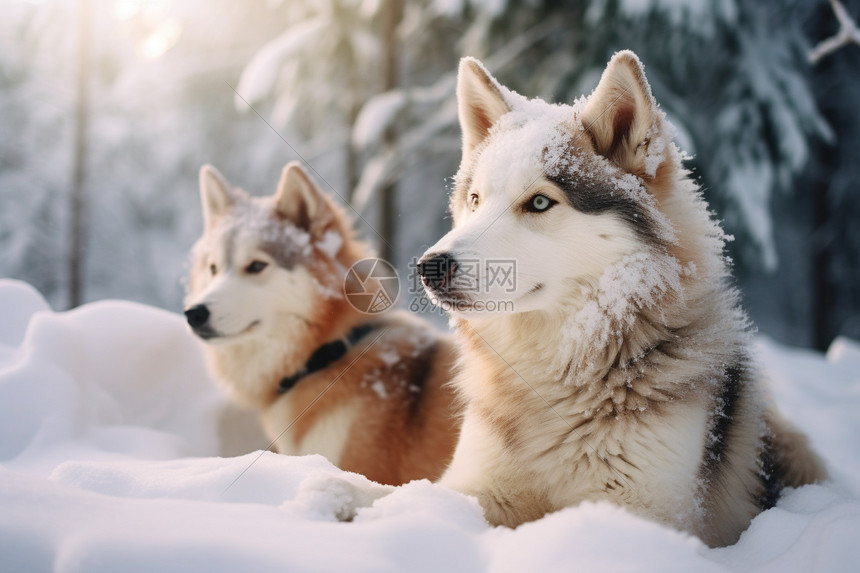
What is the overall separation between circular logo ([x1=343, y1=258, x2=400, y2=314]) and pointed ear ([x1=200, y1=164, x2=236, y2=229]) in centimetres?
90

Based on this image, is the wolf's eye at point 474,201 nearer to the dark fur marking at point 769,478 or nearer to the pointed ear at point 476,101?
the pointed ear at point 476,101

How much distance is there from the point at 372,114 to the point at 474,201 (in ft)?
15.9

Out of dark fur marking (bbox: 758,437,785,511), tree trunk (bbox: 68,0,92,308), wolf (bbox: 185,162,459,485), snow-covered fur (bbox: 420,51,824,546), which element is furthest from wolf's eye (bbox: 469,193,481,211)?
tree trunk (bbox: 68,0,92,308)

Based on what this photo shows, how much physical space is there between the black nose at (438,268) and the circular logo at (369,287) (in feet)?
5.17

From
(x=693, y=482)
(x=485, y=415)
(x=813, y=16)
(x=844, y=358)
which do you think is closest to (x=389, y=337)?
(x=485, y=415)

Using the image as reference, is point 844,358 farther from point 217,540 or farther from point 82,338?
point 82,338

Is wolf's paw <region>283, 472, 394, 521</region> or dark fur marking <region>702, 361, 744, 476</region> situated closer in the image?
wolf's paw <region>283, 472, 394, 521</region>

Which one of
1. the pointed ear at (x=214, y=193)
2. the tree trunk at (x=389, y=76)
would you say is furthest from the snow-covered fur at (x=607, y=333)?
the tree trunk at (x=389, y=76)

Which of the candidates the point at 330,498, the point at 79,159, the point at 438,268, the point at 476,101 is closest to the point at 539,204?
the point at 438,268

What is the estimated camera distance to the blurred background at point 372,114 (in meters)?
6.98

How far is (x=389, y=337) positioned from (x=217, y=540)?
82.1 inches

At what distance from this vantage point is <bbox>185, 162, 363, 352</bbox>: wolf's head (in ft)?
10.3

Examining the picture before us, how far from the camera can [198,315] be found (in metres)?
3.03

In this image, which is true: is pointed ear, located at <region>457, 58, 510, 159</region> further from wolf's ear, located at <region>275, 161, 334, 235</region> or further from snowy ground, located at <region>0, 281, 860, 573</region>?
snowy ground, located at <region>0, 281, 860, 573</region>
